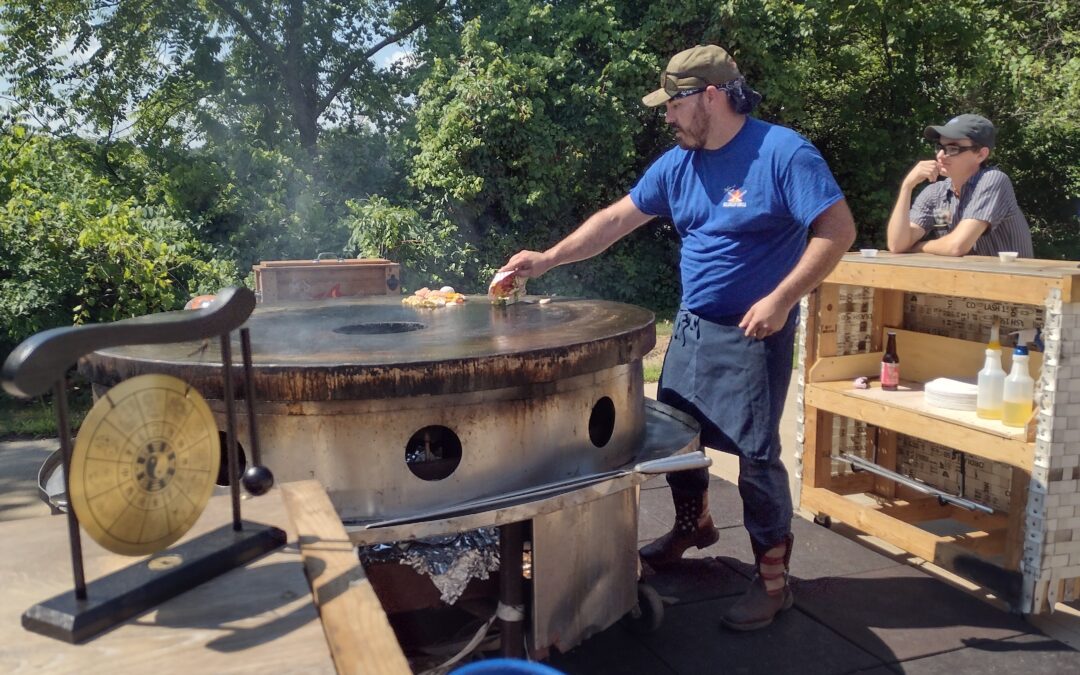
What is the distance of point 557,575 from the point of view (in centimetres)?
273

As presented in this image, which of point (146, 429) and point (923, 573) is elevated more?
point (146, 429)

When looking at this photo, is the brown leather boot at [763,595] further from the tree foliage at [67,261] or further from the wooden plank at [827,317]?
the tree foliage at [67,261]

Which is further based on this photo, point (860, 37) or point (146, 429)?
point (860, 37)

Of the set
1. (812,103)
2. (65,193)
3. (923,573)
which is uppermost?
(812,103)

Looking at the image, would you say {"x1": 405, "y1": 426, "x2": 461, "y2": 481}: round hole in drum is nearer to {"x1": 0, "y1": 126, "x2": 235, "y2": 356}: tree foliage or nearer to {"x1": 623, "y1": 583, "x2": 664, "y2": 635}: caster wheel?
{"x1": 623, "y1": 583, "x2": 664, "y2": 635}: caster wheel

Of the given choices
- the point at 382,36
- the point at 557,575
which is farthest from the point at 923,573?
the point at 382,36

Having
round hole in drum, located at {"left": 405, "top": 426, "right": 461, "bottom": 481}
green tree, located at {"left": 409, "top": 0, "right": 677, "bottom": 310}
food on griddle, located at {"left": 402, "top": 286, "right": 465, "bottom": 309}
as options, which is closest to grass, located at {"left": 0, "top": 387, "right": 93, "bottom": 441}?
food on griddle, located at {"left": 402, "top": 286, "right": 465, "bottom": 309}

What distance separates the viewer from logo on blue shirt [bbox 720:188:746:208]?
123 inches

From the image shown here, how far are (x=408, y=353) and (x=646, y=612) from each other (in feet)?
4.90

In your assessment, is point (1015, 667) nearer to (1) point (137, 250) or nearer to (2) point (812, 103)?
(1) point (137, 250)

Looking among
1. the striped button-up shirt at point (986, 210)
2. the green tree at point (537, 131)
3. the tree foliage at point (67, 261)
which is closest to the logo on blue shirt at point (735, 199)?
the striped button-up shirt at point (986, 210)

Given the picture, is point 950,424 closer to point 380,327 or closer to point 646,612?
point 646,612

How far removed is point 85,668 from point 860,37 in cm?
1569

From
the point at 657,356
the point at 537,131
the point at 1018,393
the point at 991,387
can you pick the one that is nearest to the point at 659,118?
the point at 537,131
